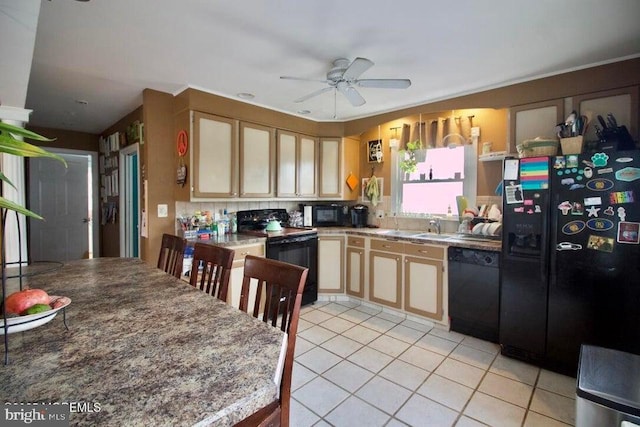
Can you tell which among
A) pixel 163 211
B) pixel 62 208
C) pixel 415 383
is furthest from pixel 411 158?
pixel 62 208

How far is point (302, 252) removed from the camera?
361cm

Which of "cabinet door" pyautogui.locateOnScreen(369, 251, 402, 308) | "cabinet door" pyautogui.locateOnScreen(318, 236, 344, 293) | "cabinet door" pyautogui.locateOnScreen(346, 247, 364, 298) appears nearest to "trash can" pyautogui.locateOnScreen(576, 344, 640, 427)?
"cabinet door" pyautogui.locateOnScreen(369, 251, 402, 308)

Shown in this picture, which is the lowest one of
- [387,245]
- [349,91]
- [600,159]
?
[387,245]

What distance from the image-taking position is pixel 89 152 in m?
4.92

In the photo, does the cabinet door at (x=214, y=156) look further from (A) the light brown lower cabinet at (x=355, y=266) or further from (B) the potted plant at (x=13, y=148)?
(B) the potted plant at (x=13, y=148)

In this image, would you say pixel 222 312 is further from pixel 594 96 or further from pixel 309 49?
pixel 594 96

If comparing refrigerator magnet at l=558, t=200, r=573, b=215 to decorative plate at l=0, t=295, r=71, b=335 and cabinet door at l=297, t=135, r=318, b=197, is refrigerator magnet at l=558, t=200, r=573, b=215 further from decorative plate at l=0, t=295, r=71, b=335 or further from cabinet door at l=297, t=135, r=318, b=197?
decorative plate at l=0, t=295, r=71, b=335

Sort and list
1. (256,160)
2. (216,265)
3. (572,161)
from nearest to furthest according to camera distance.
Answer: (216,265), (572,161), (256,160)

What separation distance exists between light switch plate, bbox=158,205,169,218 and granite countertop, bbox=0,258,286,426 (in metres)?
2.00

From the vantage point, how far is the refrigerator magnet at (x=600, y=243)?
2102 mm

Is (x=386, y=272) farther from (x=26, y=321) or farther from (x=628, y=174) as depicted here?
(x=26, y=321)

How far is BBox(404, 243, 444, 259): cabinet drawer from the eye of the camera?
9.96ft

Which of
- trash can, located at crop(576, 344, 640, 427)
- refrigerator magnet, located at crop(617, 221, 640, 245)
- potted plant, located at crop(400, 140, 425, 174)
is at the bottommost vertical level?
trash can, located at crop(576, 344, 640, 427)

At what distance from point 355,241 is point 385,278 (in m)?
0.58
